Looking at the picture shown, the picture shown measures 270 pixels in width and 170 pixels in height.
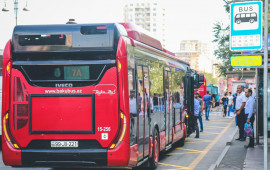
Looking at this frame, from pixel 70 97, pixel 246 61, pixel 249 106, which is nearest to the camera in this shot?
pixel 70 97

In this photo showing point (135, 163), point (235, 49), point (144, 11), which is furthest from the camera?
point (144, 11)

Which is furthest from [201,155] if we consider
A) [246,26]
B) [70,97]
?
[246,26]

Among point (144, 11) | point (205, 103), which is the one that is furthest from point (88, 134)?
point (144, 11)

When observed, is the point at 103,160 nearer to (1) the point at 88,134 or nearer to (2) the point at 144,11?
(1) the point at 88,134

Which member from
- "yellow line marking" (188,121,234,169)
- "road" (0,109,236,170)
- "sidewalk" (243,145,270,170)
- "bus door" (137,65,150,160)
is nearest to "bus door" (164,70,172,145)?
"road" (0,109,236,170)

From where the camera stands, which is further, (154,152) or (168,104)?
(168,104)

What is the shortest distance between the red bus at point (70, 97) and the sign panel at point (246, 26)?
1904mm

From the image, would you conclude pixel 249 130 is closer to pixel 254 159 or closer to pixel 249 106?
pixel 249 106

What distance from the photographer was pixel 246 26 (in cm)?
812

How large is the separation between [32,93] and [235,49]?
143 inches

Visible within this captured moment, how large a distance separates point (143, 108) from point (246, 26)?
110 inches

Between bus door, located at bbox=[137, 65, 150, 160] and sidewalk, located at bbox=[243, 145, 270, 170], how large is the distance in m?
2.46

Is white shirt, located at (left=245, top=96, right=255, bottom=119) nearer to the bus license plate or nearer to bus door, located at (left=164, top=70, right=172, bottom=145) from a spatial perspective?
bus door, located at (left=164, top=70, right=172, bottom=145)

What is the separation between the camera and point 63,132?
28.7 ft
